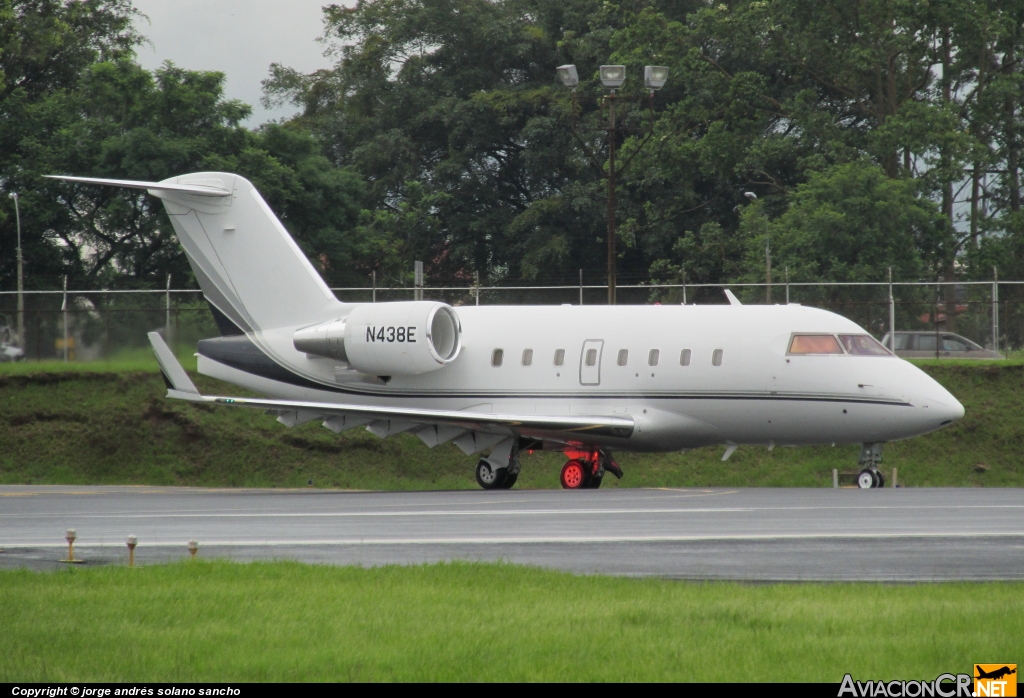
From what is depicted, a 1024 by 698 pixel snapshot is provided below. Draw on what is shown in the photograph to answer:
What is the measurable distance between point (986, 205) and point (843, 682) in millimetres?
46250

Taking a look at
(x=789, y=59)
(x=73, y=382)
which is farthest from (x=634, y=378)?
(x=789, y=59)

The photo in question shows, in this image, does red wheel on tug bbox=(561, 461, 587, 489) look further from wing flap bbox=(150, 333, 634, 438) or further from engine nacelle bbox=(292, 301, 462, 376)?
engine nacelle bbox=(292, 301, 462, 376)

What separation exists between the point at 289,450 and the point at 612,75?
11.6m

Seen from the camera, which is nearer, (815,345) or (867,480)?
(867,480)

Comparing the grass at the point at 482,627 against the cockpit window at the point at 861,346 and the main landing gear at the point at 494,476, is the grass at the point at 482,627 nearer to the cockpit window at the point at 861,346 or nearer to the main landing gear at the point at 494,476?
the cockpit window at the point at 861,346

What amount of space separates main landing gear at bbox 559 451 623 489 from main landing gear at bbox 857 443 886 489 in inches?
188

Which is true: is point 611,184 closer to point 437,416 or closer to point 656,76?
point 656,76

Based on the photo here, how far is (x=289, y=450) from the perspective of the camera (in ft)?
104

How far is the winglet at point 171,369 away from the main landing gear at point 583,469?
6.99 metres

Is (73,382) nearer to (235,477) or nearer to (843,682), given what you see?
(235,477)

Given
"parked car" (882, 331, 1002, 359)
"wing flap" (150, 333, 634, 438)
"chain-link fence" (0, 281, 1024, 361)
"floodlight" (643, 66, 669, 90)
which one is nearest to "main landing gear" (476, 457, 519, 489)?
"wing flap" (150, 333, 634, 438)

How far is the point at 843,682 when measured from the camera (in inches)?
294

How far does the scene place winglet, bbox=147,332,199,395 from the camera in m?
24.2

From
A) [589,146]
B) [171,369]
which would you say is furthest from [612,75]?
[589,146]
